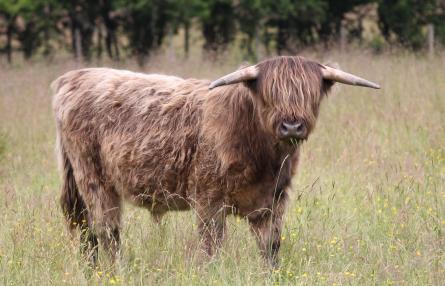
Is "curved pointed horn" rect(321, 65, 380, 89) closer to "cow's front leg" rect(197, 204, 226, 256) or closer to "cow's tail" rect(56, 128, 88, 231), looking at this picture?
"cow's front leg" rect(197, 204, 226, 256)

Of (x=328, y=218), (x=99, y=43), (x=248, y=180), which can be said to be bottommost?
(x=99, y=43)

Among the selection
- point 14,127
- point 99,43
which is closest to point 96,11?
point 99,43

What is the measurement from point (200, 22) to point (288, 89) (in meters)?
16.3

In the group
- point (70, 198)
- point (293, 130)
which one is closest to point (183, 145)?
point (293, 130)

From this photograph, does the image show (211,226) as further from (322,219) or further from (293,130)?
(322,219)

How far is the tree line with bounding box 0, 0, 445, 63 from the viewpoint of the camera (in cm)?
2108

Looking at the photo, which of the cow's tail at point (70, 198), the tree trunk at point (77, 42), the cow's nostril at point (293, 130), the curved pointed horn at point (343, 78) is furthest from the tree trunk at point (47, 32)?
the cow's nostril at point (293, 130)

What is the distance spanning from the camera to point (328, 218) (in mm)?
6945

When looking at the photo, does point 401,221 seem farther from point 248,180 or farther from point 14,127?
point 14,127

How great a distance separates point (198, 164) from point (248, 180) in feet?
1.48

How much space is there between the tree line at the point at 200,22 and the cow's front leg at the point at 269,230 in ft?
47.6

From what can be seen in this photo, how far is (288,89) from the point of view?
607cm

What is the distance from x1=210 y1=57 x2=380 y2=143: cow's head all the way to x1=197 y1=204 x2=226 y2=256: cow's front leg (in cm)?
73

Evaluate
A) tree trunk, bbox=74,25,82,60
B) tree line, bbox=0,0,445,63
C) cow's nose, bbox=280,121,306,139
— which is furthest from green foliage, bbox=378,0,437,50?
cow's nose, bbox=280,121,306,139
